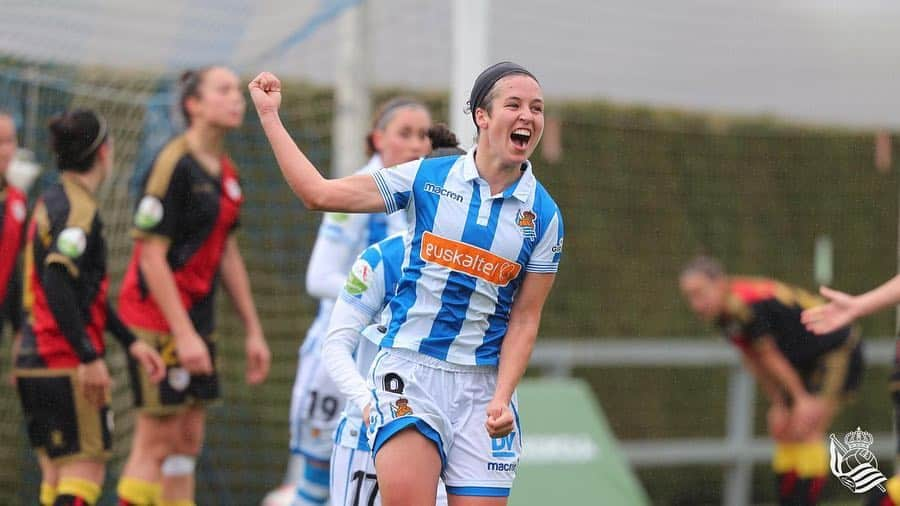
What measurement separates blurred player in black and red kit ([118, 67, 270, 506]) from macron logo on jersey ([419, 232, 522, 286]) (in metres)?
2.11

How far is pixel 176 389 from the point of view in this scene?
228 inches

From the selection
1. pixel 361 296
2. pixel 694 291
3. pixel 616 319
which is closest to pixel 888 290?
pixel 361 296

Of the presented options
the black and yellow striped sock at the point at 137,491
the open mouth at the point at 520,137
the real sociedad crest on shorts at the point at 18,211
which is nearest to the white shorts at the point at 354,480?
the open mouth at the point at 520,137

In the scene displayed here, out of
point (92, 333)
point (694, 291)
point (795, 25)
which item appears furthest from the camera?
point (795, 25)

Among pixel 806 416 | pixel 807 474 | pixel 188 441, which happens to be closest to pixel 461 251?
pixel 188 441

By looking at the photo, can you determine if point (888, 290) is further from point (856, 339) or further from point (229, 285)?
point (856, 339)

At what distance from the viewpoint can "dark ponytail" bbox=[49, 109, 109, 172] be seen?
546 centimetres

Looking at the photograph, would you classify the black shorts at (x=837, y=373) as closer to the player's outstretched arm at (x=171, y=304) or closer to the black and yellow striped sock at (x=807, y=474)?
the black and yellow striped sock at (x=807, y=474)

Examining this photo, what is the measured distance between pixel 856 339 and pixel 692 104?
3.01 metres

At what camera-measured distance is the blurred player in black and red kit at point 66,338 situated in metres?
5.34

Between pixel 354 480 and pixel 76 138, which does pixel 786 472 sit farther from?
pixel 76 138

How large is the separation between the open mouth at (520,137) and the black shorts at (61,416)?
2511mm

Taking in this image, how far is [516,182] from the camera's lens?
392cm

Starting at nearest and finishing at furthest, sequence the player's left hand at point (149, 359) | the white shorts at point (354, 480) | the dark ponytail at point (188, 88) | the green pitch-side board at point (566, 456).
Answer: the white shorts at point (354, 480) → the player's left hand at point (149, 359) → the dark ponytail at point (188, 88) → the green pitch-side board at point (566, 456)
